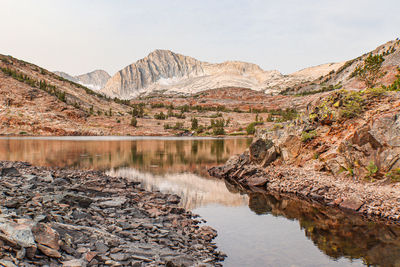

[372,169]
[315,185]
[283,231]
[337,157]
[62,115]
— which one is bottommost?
[283,231]

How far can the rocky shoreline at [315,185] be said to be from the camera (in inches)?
581

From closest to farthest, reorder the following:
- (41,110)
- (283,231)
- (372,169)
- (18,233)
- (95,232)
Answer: (18,233)
(95,232)
(283,231)
(372,169)
(41,110)

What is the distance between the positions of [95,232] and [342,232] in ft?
34.6

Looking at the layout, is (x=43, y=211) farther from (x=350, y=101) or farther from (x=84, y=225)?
(x=350, y=101)

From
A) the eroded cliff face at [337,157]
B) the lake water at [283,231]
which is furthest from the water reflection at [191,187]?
the eroded cliff face at [337,157]

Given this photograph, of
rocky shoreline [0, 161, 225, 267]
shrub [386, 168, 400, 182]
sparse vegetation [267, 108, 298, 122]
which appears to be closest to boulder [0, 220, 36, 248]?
rocky shoreline [0, 161, 225, 267]

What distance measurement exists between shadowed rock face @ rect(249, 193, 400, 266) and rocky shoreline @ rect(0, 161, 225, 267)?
4652 mm

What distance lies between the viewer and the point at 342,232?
1277 centimetres

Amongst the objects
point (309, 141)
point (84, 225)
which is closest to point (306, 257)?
point (84, 225)

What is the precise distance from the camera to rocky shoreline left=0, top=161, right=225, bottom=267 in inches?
263

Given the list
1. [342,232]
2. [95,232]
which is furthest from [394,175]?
[95,232]

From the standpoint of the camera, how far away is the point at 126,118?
104 meters

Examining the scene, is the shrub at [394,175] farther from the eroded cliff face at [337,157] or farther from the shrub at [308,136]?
the shrub at [308,136]

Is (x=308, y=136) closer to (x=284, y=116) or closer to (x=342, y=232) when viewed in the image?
(x=342, y=232)
